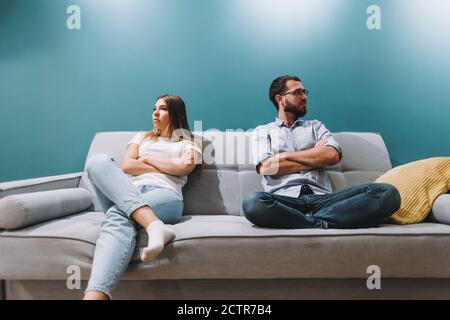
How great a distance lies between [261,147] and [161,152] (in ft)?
1.60

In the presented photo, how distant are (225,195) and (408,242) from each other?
87 centimetres

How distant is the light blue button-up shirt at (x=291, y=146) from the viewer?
1.74 metres

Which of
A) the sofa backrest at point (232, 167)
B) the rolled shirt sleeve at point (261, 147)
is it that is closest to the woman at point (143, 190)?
the sofa backrest at point (232, 167)

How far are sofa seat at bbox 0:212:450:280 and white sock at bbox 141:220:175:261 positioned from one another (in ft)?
0.16

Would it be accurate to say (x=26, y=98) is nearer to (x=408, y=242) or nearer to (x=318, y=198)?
(x=318, y=198)

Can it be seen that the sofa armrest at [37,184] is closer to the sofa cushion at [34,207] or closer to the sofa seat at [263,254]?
the sofa cushion at [34,207]

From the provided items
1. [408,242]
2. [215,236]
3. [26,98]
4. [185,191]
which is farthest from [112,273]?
[26,98]

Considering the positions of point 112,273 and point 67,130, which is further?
point 67,130

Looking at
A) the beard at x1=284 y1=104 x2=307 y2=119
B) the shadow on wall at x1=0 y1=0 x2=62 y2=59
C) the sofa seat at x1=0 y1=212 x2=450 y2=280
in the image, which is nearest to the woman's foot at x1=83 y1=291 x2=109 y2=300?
the sofa seat at x1=0 y1=212 x2=450 y2=280

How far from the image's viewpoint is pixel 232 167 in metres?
2.01

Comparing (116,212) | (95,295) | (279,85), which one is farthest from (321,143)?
(95,295)

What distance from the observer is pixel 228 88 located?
91.6 inches

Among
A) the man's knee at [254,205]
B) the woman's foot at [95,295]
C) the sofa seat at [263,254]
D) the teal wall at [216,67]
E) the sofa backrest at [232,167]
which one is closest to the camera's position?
the woman's foot at [95,295]

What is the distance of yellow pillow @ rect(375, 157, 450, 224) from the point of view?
1530 millimetres
